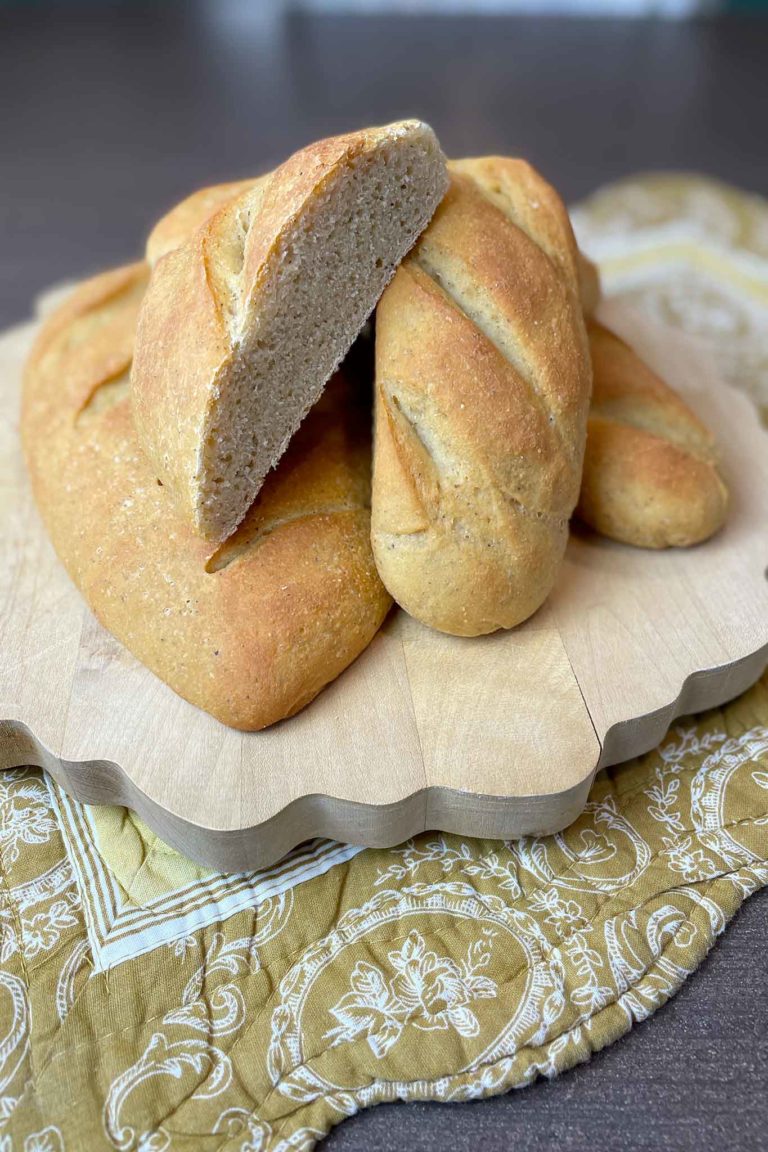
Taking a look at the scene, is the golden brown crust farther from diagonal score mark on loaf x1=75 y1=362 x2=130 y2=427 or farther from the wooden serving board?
the wooden serving board

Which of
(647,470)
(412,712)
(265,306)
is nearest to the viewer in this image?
(265,306)

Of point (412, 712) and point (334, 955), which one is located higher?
point (412, 712)

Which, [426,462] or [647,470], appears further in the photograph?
[647,470]

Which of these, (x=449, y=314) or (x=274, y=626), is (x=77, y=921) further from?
(x=449, y=314)

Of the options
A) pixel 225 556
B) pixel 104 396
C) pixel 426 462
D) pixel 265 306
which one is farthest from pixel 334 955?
pixel 104 396

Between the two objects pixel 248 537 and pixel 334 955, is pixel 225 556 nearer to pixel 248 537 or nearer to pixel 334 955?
pixel 248 537

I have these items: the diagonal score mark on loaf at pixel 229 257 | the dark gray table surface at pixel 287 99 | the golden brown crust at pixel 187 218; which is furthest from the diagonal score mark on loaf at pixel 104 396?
the dark gray table surface at pixel 287 99

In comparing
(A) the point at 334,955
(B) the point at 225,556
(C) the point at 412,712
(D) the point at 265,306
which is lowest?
(A) the point at 334,955

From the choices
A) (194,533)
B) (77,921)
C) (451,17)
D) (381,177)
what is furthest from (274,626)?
(451,17)
